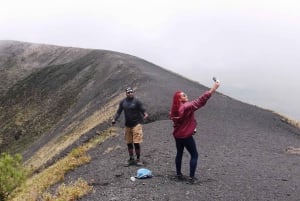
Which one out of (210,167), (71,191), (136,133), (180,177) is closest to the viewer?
(71,191)

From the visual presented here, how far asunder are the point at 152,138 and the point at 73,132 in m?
14.1

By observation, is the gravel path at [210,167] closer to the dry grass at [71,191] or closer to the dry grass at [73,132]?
the dry grass at [71,191]

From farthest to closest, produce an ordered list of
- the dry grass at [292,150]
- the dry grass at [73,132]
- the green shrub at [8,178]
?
1. the dry grass at [73,132]
2. the dry grass at [292,150]
3. the green shrub at [8,178]

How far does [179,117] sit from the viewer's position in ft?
52.5

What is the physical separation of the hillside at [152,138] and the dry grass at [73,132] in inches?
5.7

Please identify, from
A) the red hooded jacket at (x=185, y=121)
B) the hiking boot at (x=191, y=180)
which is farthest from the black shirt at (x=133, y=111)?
the hiking boot at (x=191, y=180)

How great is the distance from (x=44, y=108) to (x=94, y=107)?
2090 cm

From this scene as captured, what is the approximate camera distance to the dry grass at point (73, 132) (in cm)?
3151

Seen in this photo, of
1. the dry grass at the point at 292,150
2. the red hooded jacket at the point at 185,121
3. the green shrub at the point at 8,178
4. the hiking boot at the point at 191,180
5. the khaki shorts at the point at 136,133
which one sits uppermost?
the red hooded jacket at the point at 185,121

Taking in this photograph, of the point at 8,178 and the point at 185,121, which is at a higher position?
the point at 185,121

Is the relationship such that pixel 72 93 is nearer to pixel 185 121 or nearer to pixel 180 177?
pixel 180 177

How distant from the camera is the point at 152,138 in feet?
78.8

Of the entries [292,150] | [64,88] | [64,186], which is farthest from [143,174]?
[64,88]

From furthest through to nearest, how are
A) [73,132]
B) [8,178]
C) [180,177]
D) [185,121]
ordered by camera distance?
[73,132] → [8,178] → [180,177] → [185,121]
